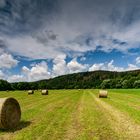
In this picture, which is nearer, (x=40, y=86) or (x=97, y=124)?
(x=97, y=124)

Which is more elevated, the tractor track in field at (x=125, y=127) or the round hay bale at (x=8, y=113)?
the round hay bale at (x=8, y=113)

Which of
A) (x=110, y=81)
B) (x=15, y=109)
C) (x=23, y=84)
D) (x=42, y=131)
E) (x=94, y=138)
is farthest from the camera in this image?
(x=23, y=84)

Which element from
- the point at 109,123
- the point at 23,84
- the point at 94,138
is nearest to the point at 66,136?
the point at 94,138

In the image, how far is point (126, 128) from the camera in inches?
527

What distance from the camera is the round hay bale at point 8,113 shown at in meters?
13.4

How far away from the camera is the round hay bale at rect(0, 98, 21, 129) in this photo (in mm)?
13360

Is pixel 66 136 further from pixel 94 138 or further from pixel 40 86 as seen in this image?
pixel 40 86

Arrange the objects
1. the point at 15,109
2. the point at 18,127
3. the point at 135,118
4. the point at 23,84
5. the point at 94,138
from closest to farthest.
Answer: the point at 94,138 < the point at 18,127 < the point at 15,109 < the point at 135,118 < the point at 23,84

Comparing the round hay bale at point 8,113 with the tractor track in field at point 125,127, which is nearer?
the tractor track in field at point 125,127

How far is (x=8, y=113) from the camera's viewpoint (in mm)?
13984

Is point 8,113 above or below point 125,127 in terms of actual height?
above

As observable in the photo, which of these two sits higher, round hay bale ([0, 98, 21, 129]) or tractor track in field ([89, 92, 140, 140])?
round hay bale ([0, 98, 21, 129])

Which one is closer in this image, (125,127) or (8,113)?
(125,127)

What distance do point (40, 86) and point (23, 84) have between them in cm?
1232
